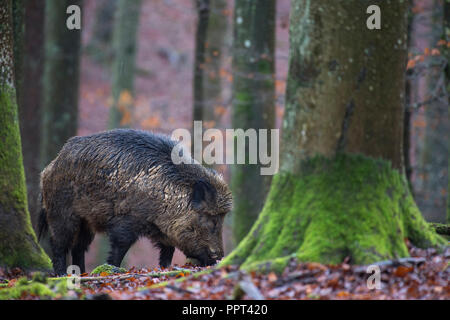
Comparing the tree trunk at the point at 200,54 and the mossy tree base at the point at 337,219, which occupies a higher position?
the tree trunk at the point at 200,54

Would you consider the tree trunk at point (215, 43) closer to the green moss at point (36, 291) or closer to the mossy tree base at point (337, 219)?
the mossy tree base at point (337, 219)

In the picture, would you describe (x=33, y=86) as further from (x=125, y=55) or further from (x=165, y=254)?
(x=125, y=55)


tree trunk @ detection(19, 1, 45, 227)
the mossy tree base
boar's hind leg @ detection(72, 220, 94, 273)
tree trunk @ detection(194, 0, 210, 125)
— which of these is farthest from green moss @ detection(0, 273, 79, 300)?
tree trunk @ detection(194, 0, 210, 125)

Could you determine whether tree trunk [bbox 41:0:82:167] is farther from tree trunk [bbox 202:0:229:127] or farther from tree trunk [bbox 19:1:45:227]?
tree trunk [bbox 202:0:229:127]

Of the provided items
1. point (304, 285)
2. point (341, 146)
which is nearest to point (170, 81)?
point (341, 146)

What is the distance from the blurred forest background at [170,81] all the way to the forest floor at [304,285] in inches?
246

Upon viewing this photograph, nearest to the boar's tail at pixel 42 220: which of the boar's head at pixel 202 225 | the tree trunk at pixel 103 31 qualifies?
the boar's head at pixel 202 225

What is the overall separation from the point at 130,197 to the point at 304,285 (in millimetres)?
4707

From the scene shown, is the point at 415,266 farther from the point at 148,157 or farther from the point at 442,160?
the point at 442,160

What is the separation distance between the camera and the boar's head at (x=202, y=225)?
408 inches

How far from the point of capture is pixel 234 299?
19.4 ft

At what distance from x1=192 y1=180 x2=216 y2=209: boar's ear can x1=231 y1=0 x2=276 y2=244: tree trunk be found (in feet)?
13.7
